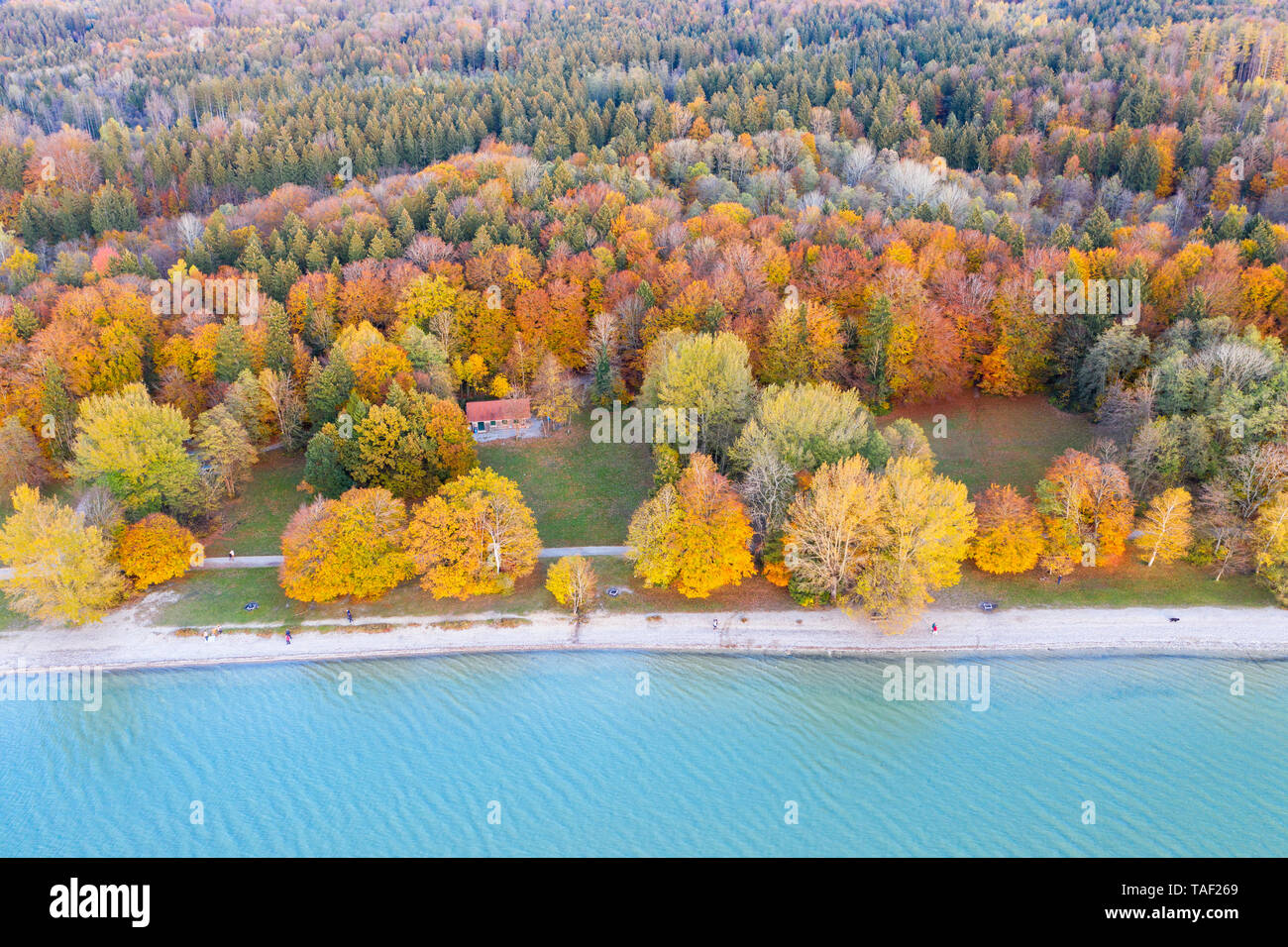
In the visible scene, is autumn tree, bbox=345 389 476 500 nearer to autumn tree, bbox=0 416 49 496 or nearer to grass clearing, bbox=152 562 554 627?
grass clearing, bbox=152 562 554 627

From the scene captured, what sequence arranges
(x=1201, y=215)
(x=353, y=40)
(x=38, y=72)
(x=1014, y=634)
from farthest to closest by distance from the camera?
(x=353, y=40)
(x=38, y=72)
(x=1201, y=215)
(x=1014, y=634)

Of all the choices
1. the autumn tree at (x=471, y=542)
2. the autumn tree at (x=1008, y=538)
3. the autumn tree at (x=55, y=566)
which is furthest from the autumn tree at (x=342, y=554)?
the autumn tree at (x=1008, y=538)

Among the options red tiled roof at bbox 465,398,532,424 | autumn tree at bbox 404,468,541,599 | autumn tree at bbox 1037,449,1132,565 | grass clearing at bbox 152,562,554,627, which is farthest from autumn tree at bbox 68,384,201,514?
autumn tree at bbox 1037,449,1132,565

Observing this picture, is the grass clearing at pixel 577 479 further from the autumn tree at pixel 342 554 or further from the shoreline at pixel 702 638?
the autumn tree at pixel 342 554

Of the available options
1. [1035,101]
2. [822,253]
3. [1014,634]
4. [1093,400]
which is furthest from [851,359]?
[1035,101]

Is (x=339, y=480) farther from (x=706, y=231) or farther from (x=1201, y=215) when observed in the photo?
(x=1201, y=215)

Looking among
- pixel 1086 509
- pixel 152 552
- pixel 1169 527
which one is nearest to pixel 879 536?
pixel 1086 509
